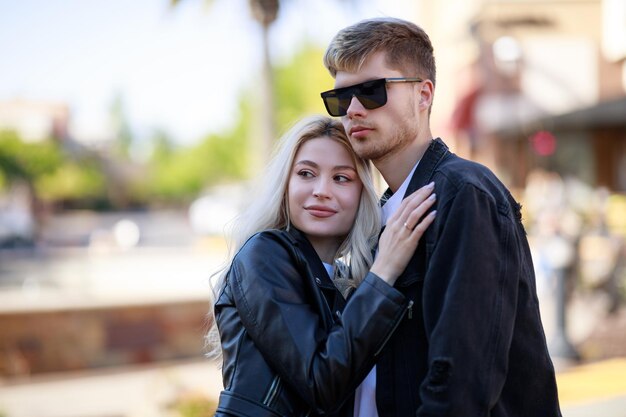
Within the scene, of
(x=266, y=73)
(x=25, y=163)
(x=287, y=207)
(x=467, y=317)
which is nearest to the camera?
(x=467, y=317)

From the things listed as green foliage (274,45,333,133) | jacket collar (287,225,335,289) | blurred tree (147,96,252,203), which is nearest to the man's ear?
jacket collar (287,225,335,289)

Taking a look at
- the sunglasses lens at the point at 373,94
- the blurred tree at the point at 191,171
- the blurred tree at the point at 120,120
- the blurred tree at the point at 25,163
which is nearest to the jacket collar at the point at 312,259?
the sunglasses lens at the point at 373,94

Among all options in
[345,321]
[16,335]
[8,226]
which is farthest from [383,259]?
[8,226]

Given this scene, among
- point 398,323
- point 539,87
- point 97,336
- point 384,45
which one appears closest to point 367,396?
point 398,323

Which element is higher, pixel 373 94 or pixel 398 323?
pixel 373 94

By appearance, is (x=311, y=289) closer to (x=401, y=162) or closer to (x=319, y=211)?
(x=319, y=211)

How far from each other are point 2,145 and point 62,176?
14.3m

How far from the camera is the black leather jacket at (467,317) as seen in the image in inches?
73.0

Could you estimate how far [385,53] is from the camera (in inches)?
87.6

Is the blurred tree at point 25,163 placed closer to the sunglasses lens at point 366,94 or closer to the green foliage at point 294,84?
the green foliage at point 294,84

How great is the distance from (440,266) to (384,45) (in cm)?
71

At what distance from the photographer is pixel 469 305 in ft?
6.12

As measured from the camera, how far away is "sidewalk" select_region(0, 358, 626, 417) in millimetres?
5523

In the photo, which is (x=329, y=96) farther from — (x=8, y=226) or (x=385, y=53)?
(x=8, y=226)
